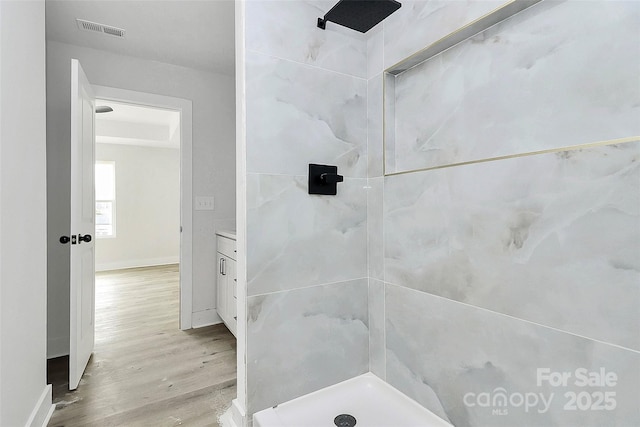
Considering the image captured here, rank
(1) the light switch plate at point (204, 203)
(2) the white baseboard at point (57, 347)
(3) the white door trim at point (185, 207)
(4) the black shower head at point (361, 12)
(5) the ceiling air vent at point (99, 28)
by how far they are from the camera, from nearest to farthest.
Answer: (4) the black shower head at point (361, 12), (5) the ceiling air vent at point (99, 28), (2) the white baseboard at point (57, 347), (3) the white door trim at point (185, 207), (1) the light switch plate at point (204, 203)

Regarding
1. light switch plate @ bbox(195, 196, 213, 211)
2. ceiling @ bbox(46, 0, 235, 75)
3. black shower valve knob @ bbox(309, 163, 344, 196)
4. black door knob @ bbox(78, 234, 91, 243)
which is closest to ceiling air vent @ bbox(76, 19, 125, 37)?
ceiling @ bbox(46, 0, 235, 75)

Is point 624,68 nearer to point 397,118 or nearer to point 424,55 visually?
point 424,55

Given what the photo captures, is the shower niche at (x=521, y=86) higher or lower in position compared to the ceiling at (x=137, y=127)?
lower

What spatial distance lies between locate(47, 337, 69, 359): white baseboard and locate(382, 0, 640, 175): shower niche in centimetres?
293

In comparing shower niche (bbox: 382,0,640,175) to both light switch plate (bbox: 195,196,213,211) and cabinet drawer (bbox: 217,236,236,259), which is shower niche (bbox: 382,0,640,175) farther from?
light switch plate (bbox: 195,196,213,211)

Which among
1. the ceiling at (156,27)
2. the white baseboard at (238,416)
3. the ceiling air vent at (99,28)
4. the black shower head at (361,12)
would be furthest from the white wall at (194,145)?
the black shower head at (361,12)

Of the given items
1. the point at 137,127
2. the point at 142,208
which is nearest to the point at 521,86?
the point at 137,127

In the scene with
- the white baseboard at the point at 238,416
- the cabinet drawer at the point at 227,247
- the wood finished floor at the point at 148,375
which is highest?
the cabinet drawer at the point at 227,247

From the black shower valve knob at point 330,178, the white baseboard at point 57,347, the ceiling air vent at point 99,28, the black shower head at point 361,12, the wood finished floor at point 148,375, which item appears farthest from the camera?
the white baseboard at point 57,347

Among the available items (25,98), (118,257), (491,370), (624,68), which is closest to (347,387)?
(491,370)

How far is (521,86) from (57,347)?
3.45m

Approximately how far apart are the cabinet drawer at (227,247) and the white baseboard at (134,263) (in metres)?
4.06

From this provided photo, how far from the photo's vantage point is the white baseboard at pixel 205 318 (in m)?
2.92

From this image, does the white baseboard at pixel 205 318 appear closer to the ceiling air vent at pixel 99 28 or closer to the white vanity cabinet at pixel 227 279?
the white vanity cabinet at pixel 227 279
